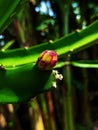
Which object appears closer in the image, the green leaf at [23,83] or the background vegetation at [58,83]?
the green leaf at [23,83]

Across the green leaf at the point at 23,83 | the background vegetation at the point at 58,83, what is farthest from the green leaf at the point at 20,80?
the background vegetation at the point at 58,83

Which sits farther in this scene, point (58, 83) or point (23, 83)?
point (58, 83)

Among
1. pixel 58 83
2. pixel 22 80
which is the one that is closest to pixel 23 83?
pixel 22 80

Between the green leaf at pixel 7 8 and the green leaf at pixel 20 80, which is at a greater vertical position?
Result: the green leaf at pixel 7 8

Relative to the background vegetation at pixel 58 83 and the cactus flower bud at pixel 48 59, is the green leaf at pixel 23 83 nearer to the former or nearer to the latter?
the cactus flower bud at pixel 48 59

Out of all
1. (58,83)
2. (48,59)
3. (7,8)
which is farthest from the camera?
(58,83)

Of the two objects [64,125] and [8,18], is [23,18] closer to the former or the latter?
[64,125]

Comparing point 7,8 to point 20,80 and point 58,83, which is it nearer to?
point 20,80

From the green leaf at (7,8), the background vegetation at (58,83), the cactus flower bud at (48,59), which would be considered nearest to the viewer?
the cactus flower bud at (48,59)
